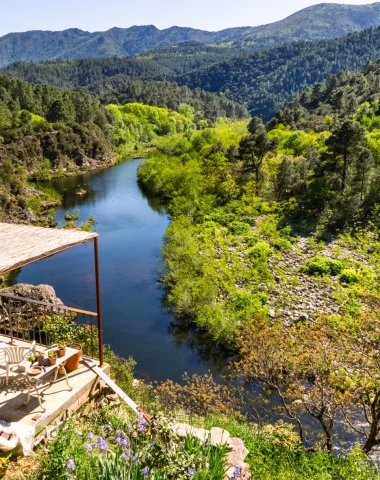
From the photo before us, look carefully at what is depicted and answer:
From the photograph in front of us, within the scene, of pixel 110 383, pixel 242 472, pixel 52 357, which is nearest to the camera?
pixel 242 472

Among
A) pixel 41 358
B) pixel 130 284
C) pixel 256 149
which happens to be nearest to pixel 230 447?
pixel 41 358

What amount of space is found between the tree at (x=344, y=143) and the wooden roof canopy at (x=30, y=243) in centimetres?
2487

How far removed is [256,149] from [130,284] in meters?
19.3

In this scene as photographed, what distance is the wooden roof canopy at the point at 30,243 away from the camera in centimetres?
659

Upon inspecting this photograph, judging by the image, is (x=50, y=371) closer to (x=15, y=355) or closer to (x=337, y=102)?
(x=15, y=355)

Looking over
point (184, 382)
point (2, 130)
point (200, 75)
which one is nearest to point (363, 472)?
point (184, 382)

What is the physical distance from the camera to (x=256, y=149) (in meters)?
36.1

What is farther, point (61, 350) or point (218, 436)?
point (61, 350)

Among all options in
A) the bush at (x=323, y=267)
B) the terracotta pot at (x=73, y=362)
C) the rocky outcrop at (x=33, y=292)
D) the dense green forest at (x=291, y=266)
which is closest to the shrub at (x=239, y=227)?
the dense green forest at (x=291, y=266)

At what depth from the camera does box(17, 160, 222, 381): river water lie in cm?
1646

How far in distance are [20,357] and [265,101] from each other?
14470cm

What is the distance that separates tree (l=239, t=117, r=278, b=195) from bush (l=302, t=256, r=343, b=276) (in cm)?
1472

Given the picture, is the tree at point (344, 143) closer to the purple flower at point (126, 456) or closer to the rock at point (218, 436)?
the rock at point (218, 436)

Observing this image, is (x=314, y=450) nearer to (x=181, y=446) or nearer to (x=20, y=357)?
(x=181, y=446)
